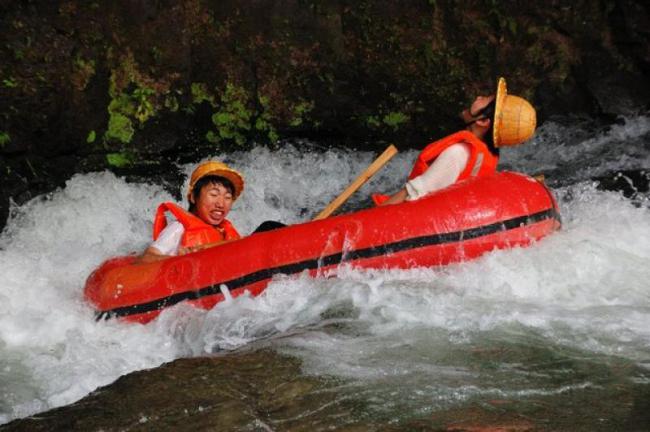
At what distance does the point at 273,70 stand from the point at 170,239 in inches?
140

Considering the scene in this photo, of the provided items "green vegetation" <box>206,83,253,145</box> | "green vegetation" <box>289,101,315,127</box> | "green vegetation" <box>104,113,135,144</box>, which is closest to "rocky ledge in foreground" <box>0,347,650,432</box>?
"green vegetation" <box>104,113,135,144</box>

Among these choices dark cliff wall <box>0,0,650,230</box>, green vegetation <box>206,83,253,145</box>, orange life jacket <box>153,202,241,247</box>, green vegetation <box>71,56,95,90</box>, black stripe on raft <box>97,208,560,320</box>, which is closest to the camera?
black stripe on raft <box>97,208,560,320</box>

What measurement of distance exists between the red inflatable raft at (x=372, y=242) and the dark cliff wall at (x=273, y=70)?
3069 millimetres

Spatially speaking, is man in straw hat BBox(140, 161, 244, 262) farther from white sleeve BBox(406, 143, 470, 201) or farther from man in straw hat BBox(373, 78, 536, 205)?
white sleeve BBox(406, 143, 470, 201)

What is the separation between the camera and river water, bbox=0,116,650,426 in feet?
12.1

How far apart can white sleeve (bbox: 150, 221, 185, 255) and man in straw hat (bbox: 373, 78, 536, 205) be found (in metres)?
1.51

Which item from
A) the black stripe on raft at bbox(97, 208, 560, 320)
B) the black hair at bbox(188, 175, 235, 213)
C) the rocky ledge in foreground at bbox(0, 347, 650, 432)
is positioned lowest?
the rocky ledge in foreground at bbox(0, 347, 650, 432)

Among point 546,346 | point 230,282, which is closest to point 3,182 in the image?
point 230,282

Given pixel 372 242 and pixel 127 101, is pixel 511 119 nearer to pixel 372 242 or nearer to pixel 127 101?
→ pixel 372 242

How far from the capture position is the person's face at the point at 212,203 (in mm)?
6070

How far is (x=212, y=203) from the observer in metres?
6.07

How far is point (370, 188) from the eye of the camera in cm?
895

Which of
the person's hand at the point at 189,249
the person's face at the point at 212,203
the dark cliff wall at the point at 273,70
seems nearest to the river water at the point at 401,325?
the person's hand at the point at 189,249

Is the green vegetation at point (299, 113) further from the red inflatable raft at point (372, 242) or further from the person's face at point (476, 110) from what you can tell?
the red inflatable raft at point (372, 242)
